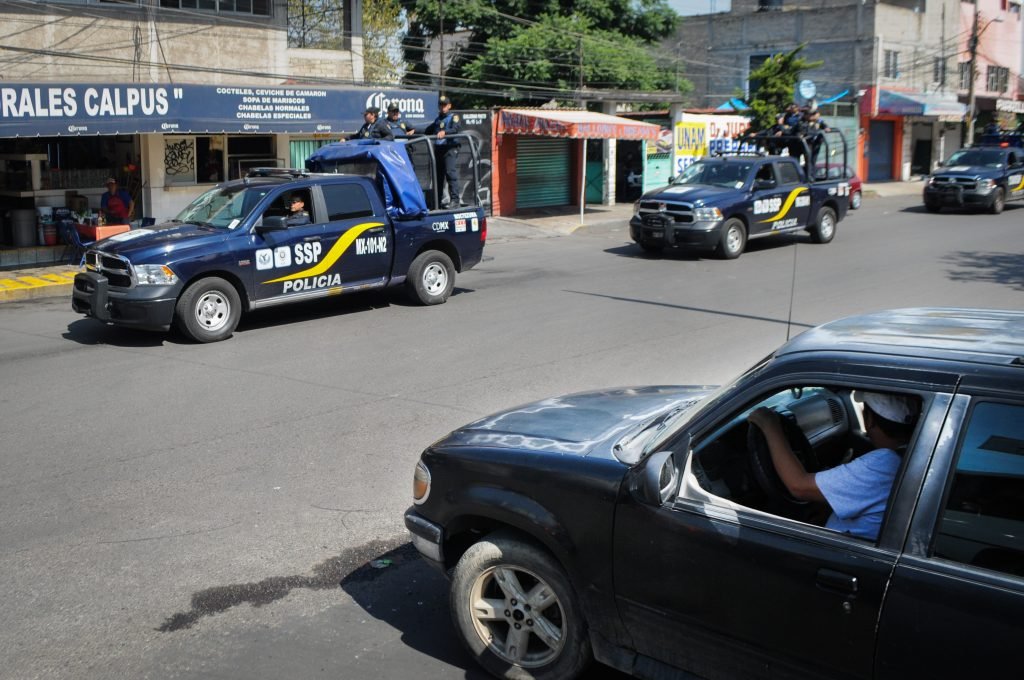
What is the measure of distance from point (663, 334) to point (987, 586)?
896 cm

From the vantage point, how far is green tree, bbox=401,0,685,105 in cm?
3275

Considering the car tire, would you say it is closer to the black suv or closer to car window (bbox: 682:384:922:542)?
car window (bbox: 682:384:922:542)

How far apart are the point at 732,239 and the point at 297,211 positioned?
913cm

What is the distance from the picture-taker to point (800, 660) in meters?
3.35

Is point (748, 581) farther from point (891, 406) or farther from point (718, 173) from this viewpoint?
point (718, 173)

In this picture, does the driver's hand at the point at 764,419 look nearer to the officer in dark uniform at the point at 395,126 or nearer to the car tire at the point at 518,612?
the car tire at the point at 518,612

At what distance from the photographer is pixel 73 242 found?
718 inches

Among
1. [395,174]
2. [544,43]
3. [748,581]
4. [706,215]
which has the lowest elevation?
[748,581]

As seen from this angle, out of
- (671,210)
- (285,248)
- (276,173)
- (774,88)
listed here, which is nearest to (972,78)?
(774,88)

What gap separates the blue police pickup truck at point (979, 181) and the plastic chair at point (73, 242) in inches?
836

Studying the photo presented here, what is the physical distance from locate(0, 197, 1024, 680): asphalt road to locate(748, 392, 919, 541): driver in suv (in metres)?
1.33

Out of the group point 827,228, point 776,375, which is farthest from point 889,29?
point 776,375

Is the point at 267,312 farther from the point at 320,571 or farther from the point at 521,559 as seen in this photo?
the point at 521,559

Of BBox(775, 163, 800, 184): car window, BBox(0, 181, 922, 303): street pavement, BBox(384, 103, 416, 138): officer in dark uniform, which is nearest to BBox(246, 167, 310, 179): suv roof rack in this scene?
BBox(384, 103, 416, 138): officer in dark uniform
